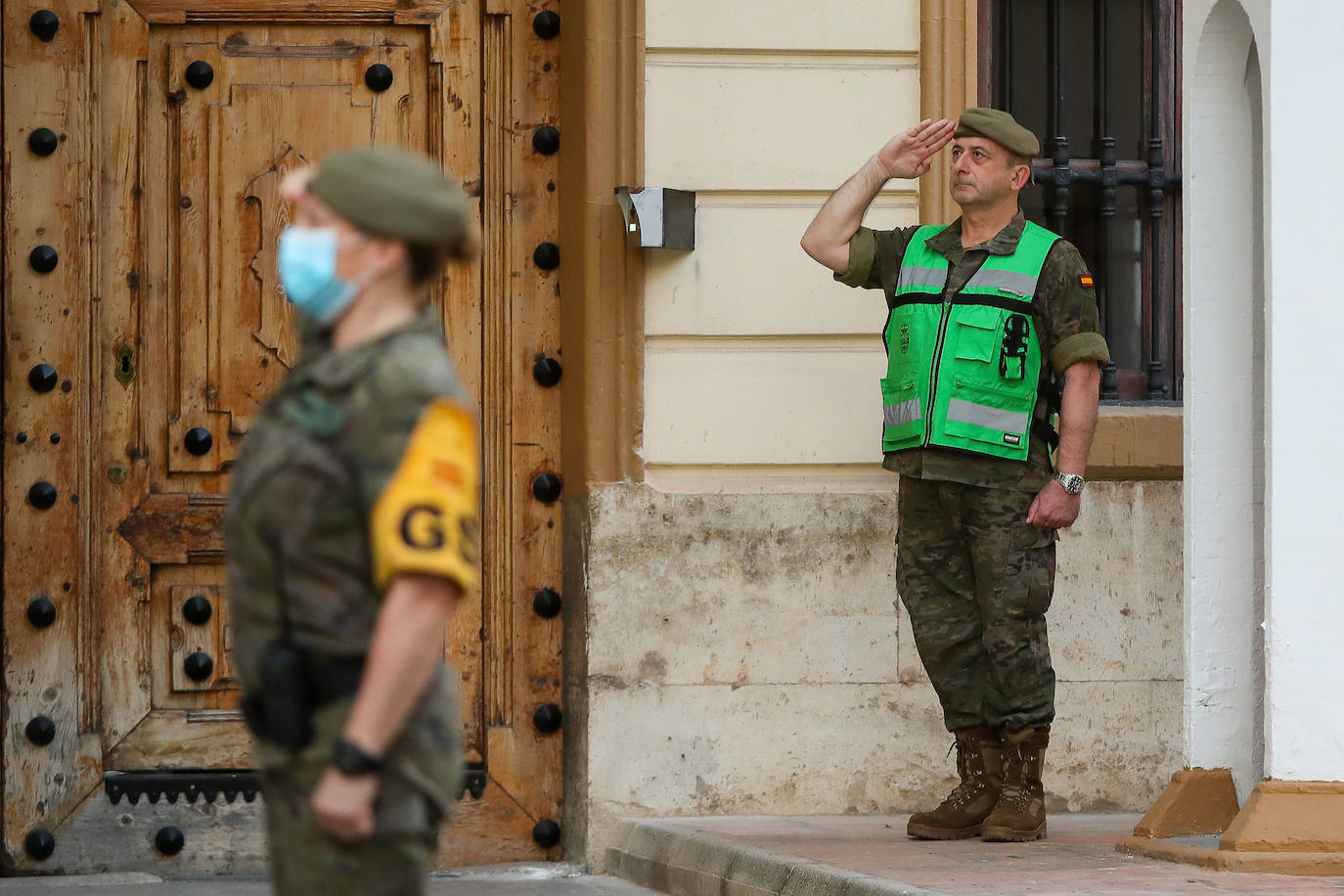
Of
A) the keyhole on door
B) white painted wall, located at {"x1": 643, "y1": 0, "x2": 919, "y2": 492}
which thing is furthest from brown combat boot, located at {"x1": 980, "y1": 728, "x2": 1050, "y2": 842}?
the keyhole on door

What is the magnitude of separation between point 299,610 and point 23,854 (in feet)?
13.9

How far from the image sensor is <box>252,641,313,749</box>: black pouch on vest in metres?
2.71

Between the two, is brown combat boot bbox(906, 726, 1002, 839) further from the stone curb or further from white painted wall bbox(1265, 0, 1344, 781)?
white painted wall bbox(1265, 0, 1344, 781)

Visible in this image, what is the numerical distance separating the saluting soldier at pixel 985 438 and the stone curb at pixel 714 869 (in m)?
0.62

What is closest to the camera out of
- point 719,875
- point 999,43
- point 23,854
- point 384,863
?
point 384,863

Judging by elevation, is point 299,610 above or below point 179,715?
above

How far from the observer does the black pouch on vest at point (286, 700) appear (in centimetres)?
271

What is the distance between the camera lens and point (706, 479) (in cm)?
665

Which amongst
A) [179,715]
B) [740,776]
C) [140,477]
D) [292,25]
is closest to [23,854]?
[179,715]

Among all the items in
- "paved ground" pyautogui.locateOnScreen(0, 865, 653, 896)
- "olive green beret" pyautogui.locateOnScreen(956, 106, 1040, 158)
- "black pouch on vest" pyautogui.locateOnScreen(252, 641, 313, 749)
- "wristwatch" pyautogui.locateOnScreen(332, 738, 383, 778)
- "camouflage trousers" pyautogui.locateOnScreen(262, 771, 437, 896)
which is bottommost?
"paved ground" pyautogui.locateOnScreen(0, 865, 653, 896)

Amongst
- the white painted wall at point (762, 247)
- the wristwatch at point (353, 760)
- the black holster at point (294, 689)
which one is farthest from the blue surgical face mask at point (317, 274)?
the white painted wall at point (762, 247)

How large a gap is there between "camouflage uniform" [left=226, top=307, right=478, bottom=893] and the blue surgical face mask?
74 millimetres

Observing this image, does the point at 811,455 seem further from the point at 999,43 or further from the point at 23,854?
the point at 23,854

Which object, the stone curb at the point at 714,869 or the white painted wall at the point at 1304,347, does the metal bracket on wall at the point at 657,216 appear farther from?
the white painted wall at the point at 1304,347
